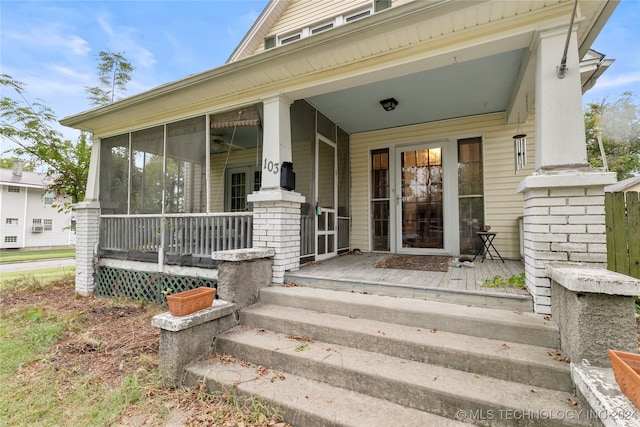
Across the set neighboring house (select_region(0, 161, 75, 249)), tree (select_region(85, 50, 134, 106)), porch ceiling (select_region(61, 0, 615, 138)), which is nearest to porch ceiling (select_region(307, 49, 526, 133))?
porch ceiling (select_region(61, 0, 615, 138))

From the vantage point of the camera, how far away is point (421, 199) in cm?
507

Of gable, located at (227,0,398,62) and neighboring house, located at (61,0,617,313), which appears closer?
neighboring house, located at (61,0,617,313)

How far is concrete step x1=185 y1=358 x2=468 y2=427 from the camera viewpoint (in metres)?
1.55

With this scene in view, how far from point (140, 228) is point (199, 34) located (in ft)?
22.7

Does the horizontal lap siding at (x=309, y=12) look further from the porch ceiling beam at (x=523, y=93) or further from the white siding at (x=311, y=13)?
the porch ceiling beam at (x=523, y=93)

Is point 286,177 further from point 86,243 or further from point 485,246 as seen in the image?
point 86,243

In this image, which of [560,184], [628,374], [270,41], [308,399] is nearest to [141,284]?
[308,399]

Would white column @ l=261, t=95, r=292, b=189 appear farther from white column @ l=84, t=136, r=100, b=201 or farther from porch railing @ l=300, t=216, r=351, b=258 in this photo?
white column @ l=84, t=136, r=100, b=201

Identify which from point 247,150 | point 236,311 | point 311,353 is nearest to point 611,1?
point 311,353

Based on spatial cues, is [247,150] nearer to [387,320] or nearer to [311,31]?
[311,31]

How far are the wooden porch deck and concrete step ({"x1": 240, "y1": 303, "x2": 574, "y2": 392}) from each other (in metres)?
0.45

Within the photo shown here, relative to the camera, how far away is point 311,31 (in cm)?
635

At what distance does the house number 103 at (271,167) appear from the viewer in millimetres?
3332

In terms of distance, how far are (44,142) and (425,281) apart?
781cm
